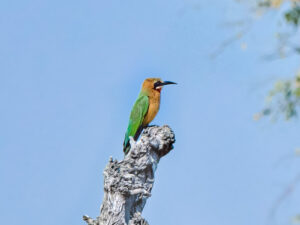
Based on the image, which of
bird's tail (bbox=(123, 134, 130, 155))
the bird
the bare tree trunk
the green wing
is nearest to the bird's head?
the bird

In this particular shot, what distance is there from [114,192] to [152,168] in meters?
0.36

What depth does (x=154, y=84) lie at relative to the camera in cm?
894

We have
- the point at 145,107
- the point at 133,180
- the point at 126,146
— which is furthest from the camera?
the point at 145,107

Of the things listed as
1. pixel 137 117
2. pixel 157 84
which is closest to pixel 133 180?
pixel 137 117

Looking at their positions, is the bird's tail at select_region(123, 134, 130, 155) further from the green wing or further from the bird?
the green wing

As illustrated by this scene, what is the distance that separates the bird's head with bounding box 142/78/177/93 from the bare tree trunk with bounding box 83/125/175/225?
12.8 feet

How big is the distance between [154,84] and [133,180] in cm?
431

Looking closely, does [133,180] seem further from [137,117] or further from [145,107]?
[145,107]

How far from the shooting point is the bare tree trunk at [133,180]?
15.1ft

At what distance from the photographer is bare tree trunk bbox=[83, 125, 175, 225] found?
460 cm

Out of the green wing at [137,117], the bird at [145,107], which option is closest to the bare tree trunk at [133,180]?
the bird at [145,107]

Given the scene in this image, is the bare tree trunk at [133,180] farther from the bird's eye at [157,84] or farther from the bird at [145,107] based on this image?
the bird's eye at [157,84]

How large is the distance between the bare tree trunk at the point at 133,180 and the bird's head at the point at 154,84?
3895mm

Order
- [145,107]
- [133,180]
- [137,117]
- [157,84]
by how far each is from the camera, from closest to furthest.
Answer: [133,180] < [137,117] < [145,107] < [157,84]
